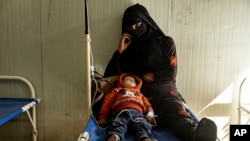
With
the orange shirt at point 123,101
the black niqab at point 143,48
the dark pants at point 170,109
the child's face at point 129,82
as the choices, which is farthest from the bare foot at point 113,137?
the black niqab at point 143,48

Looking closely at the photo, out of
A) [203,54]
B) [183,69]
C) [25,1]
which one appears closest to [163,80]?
[183,69]

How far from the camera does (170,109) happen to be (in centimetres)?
158

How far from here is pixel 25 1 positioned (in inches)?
75.2

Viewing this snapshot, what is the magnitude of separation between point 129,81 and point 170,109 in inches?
13.3

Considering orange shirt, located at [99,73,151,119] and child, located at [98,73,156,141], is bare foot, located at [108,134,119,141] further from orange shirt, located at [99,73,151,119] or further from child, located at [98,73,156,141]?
orange shirt, located at [99,73,151,119]

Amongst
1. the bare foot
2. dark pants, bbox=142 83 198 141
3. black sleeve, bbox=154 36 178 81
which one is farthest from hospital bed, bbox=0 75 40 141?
black sleeve, bbox=154 36 178 81

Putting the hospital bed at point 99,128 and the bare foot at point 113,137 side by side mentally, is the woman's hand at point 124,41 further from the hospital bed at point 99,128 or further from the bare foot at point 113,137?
the bare foot at point 113,137

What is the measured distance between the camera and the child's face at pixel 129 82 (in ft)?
5.62

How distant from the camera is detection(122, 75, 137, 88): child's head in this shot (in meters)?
1.71

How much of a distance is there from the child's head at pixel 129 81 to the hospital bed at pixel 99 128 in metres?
0.11

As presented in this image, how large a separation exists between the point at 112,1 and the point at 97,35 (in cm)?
27

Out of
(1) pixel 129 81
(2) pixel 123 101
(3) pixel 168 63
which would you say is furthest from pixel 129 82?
(3) pixel 168 63

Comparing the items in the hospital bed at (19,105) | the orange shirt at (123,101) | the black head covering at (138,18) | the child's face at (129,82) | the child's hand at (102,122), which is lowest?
the child's hand at (102,122)

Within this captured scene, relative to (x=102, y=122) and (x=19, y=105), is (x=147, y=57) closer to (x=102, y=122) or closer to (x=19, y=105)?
(x=102, y=122)
